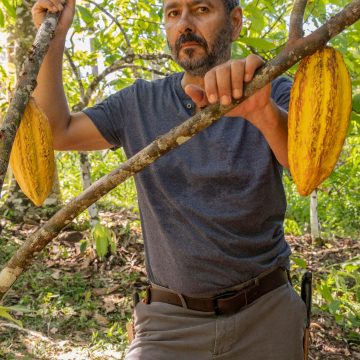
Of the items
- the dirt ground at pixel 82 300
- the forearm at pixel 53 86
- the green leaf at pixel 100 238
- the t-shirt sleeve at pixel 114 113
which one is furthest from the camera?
the green leaf at pixel 100 238

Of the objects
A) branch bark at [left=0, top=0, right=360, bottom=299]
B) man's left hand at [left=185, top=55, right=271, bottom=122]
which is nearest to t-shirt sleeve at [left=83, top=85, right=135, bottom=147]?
man's left hand at [left=185, top=55, right=271, bottom=122]

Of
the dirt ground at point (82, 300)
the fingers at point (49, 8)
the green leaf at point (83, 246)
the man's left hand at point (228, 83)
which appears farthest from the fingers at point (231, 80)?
the green leaf at point (83, 246)

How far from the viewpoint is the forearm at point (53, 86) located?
134 cm

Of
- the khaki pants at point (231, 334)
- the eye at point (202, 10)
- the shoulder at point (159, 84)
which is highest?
the eye at point (202, 10)

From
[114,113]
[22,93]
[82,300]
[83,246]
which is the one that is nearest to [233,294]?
[114,113]

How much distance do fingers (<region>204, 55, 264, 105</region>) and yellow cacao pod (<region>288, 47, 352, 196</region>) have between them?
9 cm

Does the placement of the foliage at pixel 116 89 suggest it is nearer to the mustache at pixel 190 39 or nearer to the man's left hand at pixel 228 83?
the mustache at pixel 190 39

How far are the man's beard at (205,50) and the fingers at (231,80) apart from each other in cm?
73

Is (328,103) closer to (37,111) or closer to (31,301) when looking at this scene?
(37,111)

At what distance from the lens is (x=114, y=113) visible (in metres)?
1.86

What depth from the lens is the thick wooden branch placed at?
0.82 meters

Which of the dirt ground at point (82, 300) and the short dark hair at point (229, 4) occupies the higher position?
the short dark hair at point (229, 4)

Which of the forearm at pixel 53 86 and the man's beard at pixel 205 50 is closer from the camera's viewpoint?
the forearm at pixel 53 86

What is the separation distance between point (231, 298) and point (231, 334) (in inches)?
4.6
